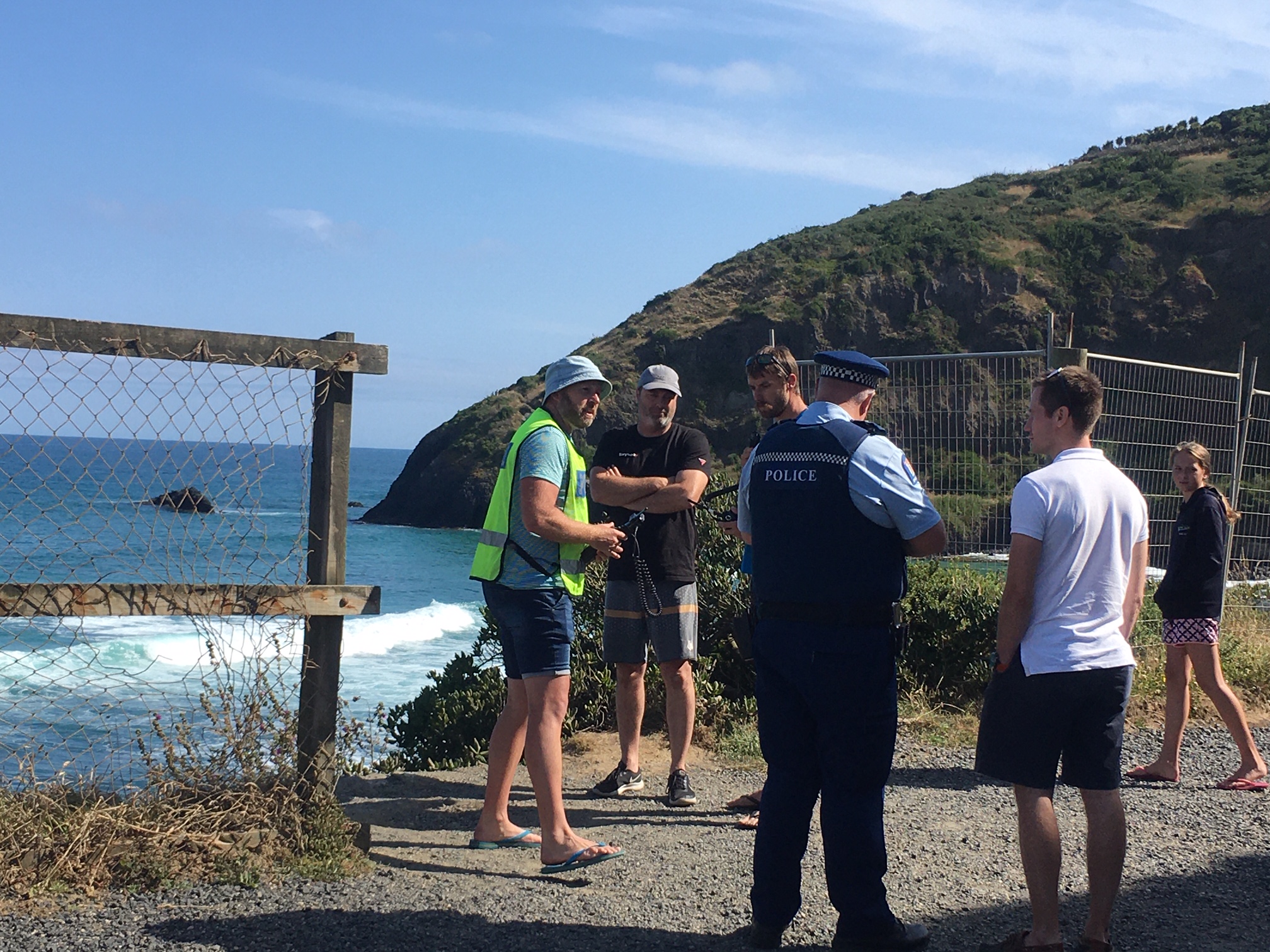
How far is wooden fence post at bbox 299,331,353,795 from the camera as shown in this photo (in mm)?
4574

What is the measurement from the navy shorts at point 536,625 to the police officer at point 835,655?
0.98 metres

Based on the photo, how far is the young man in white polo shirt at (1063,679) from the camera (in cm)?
362

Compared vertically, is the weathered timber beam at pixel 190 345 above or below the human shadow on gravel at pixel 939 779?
above

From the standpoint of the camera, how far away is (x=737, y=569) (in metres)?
8.10

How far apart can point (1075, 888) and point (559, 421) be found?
2.76 m

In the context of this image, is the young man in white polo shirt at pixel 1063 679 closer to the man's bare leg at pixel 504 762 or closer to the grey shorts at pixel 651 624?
the man's bare leg at pixel 504 762

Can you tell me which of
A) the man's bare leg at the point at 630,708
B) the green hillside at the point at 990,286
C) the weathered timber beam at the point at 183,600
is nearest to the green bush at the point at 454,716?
the man's bare leg at the point at 630,708

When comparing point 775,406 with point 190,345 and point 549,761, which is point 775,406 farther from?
point 190,345

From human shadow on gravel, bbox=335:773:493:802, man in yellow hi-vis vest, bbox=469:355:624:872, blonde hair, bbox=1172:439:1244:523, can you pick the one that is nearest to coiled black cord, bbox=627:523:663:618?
man in yellow hi-vis vest, bbox=469:355:624:872

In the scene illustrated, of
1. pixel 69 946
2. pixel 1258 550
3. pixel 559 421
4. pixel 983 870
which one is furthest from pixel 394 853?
pixel 1258 550

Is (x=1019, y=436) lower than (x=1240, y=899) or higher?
higher

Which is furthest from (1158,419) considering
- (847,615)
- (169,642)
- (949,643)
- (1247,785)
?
(169,642)

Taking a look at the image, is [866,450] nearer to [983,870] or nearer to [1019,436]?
[983,870]

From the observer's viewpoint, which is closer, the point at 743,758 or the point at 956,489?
the point at 743,758
